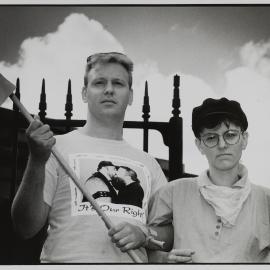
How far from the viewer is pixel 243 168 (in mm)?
2105

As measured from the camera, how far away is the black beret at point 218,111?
213 cm

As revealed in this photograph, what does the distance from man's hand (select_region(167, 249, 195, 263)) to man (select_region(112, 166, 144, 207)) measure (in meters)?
0.23

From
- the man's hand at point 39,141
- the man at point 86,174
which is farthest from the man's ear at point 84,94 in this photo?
the man's hand at point 39,141

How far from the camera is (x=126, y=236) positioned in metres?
1.95

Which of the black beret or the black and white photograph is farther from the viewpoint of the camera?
the black beret

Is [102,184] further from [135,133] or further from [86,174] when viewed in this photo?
[135,133]

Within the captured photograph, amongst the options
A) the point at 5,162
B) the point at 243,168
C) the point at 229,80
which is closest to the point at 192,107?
Answer: the point at 229,80

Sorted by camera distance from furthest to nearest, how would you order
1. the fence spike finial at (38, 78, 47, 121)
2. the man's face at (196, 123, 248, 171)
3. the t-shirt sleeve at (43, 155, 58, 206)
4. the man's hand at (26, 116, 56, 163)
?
the fence spike finial at (38, 78, 47, 121) < the man's face at (196, 123, 248, 171) < the t-shirt sleeve at (43, 155, 58, 206) < the man's hand at (26, 116, 56, 163)

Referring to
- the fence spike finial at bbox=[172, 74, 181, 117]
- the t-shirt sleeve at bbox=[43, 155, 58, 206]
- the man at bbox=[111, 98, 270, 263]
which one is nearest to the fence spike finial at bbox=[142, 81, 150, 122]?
the fence spike finial at bbox=[172, 74, 181, 117]

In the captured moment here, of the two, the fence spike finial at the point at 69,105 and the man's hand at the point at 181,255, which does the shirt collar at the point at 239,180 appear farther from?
the fence spike finial at the point at 69,105

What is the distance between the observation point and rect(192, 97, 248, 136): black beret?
2.13 m

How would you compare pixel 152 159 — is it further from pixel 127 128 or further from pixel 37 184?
pixel 37 184

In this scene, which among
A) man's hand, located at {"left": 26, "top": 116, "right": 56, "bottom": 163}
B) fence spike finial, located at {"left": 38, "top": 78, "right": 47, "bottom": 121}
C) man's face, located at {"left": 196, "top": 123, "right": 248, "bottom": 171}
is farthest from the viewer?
fence spike finial, located at {"left": 38, "top": 78, "right": 47, "bottom": 121}

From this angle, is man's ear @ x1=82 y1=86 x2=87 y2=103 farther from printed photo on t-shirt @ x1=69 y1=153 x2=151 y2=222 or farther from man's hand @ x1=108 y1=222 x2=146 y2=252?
man's hand @ x1=108 y1=222 x2=146 y2=252
